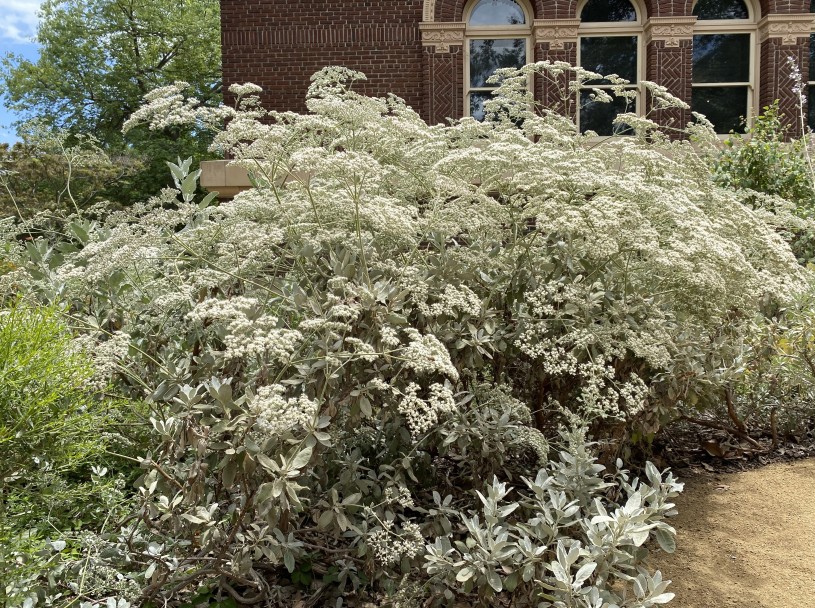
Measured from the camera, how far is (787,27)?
13.3 meters

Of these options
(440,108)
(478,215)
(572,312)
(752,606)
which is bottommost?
(752,606)

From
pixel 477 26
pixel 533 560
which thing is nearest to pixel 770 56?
pixel 477 26

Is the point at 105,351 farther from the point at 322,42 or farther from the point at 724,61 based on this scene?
the point at 724,61

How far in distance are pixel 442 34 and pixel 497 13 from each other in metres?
1.53

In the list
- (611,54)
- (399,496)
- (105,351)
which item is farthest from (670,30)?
(105,351)

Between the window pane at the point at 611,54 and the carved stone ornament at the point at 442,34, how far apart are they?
269cm

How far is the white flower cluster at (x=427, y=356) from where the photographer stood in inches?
86.2

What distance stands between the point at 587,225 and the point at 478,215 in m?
0.47

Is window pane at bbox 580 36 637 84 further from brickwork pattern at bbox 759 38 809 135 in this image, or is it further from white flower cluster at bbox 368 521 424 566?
white flower cluster at bbox 368 521 424 566

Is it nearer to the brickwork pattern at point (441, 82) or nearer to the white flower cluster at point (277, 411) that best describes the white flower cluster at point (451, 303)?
the white flower cluster at point (277, 411)

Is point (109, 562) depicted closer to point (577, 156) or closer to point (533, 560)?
point (533, 560)

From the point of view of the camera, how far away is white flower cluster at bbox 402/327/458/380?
86.2 inches

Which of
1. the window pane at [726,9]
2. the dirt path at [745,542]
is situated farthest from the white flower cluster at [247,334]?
the window pane at [726,9]

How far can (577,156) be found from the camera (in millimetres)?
3629
